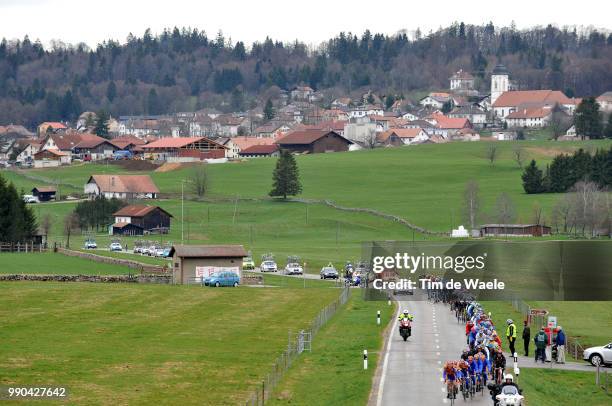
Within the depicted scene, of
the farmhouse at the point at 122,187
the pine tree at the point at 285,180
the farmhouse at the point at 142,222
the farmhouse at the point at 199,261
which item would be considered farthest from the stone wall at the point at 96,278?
the farmhouse at the point at 122,187

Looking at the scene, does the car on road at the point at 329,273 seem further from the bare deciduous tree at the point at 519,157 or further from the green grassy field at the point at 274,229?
the bare deciduous tree at the point at 519,157

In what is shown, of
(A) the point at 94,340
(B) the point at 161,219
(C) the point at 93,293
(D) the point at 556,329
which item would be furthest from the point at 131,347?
(B) the point at 161,219

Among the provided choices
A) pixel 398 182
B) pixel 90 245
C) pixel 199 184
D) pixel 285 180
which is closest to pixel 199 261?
pixel 90 245

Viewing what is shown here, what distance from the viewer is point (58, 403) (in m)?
36.7

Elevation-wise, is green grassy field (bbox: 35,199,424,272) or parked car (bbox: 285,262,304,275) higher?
green grassy field (bbox: 35,199,424,272)

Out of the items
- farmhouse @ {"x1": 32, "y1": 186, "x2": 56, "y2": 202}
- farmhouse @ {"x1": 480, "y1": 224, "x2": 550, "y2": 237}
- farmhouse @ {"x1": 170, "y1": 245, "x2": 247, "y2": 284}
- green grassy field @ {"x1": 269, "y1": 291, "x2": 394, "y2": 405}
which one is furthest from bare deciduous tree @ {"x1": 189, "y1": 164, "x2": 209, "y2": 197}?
green grassy field @ {"x1": 269, "y1": 291, "x2": 394, "y2": 405}

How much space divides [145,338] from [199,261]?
29762mm

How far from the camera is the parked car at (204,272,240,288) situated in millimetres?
78750

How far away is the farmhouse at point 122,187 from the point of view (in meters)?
160

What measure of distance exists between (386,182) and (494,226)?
48.8m

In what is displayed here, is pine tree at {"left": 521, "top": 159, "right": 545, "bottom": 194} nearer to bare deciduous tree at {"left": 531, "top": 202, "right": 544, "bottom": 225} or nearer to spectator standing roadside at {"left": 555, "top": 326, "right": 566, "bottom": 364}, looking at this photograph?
bare deciduous tree at {"left": 531, "top": 202, "right": 544, "bottom": 225}

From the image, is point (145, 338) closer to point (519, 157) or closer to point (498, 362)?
point (498, 362)

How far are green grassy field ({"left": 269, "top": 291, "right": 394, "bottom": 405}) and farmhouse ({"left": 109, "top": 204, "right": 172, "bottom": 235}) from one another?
242ft

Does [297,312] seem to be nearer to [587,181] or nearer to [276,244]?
[276,244]
